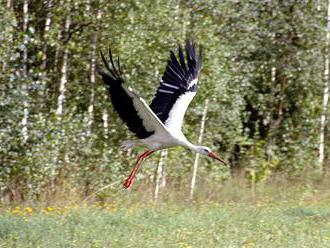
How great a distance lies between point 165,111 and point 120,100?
5.34 ft

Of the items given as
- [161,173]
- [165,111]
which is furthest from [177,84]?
[161,173]

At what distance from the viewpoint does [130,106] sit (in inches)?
309

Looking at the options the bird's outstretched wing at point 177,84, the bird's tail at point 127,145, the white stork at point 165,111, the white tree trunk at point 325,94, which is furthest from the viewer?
the white tree trunk at point 325,94

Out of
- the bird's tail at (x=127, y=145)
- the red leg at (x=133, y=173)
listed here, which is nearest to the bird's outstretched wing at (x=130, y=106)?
the bird's tail at (x=127, y=145)

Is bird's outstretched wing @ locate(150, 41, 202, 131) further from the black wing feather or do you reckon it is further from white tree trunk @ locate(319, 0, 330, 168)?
white tree trunk @ locate(319, 0, 330, 168)

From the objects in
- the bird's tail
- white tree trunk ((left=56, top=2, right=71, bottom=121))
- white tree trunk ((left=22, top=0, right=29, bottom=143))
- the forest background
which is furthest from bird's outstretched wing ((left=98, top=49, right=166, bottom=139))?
white tree trunk ((left=56, top=2, right=71, bottom=121))

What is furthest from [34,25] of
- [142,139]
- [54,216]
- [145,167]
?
[54,216]

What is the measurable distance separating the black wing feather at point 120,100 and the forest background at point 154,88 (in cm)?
193

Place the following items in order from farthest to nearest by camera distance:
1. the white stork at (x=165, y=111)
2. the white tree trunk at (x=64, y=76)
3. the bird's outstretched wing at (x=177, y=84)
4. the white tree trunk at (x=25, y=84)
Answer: the white tree trunk at (x=64, y=76), the white tree trunk at (x=25, y=84), the bird's outstretched wing at (x=177, y=84), the white stork at (x=165, y=111)

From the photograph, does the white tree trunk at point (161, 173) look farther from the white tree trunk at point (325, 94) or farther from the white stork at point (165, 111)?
the white tree trunk at point (325, 94)

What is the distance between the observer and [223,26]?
528 inches

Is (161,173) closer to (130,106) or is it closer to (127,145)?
(127,145)

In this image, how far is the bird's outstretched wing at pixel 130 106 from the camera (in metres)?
7.37

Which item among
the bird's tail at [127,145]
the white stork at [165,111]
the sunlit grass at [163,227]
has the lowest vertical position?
the sunlit grass at [163,227]
